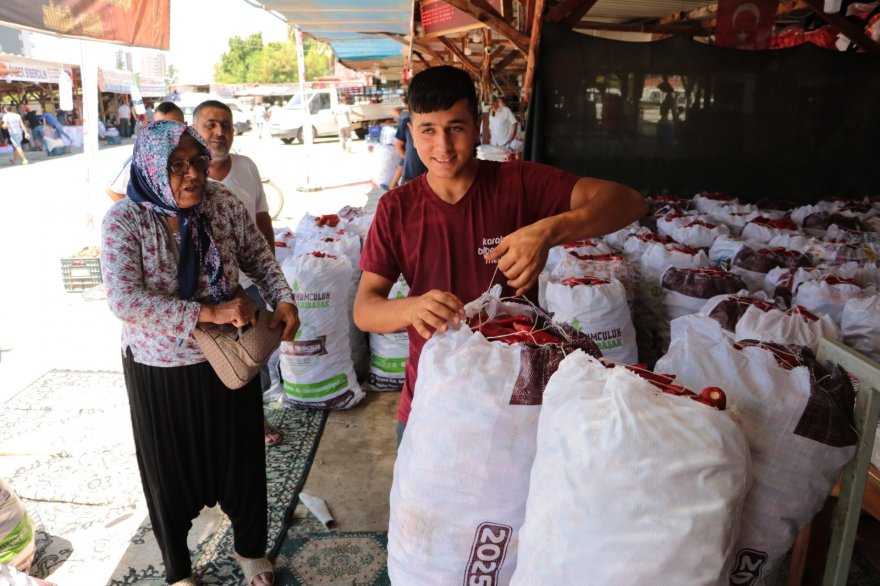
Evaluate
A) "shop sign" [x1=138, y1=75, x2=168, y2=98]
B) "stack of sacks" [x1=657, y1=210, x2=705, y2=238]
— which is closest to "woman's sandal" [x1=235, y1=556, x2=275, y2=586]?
"stack of sacks" [x1=657, y1=210, x2=705, y2=238]

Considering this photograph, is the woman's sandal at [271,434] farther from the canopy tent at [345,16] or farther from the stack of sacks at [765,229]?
the canopy tent at [345,16]

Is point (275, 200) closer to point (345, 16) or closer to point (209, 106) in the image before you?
point (345, 16)

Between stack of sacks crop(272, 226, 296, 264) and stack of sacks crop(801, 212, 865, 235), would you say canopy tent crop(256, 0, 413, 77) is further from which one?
stack of sacks crop(801, 212, 865, 235)

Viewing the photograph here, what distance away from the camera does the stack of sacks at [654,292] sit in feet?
11.5

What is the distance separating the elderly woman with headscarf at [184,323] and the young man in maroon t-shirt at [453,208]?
598 millimetres

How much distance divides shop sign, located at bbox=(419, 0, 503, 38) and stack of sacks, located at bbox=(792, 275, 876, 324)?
4959 mm

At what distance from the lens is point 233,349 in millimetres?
1957

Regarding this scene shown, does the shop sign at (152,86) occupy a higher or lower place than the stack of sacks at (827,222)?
higher

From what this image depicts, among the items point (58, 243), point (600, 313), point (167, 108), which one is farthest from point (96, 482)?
point (58, 243)

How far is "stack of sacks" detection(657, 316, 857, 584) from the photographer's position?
4.08 ft

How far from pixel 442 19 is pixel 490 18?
2.69m

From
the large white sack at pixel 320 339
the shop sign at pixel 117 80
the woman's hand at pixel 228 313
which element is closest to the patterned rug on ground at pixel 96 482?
the large white sack at pixel 320 339

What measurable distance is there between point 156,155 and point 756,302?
7.61 feet

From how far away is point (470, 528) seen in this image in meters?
1.24
